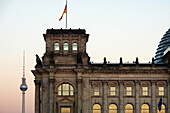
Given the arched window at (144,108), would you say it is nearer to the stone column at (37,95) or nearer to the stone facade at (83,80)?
the stone facade at (83,80)

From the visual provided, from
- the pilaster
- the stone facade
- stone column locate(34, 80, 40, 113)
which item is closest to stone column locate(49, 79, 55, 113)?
the stone facade

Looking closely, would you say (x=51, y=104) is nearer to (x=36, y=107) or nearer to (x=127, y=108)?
(x=36, y=107)

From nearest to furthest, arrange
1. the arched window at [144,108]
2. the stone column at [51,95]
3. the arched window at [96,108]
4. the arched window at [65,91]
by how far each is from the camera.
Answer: the stone column at [51,95]
the arched window at [65,91]
the arched window at [96,108]
the arched window at [144,108]

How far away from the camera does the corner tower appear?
92688mm

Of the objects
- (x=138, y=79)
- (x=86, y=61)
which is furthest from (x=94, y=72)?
(x=138, y=79)

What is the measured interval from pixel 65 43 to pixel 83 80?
28.9ft

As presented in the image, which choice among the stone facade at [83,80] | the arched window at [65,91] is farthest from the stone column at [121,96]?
the arched window at [65,91]

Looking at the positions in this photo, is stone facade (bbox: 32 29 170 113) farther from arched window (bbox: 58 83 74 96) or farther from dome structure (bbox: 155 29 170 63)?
dome structure (bbox: 155 29 170 63)

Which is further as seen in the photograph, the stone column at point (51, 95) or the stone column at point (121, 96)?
the stone column at point (121, 96)

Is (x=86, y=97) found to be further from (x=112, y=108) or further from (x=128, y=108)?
(x=128, y=108)

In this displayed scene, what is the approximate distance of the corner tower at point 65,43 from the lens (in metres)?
92.7

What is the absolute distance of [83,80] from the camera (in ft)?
299

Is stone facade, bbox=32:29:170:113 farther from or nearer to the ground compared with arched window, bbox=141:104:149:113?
farther from the ground

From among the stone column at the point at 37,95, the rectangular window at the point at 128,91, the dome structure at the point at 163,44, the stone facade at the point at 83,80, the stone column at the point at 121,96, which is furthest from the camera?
the dome structure at the point at 163,44
